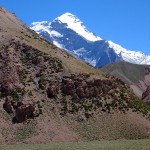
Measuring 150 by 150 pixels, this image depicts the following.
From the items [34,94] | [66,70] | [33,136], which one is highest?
[66,70]

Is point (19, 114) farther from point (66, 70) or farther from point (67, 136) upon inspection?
point (66, 70)

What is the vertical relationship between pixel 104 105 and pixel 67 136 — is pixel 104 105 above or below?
above

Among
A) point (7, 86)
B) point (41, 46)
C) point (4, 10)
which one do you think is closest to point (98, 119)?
point (7, 86)

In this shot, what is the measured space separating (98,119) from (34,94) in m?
14.9

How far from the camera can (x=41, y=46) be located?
393 feet

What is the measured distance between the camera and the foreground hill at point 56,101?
9544cm

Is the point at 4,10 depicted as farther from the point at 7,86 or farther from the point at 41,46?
the point at 7,86

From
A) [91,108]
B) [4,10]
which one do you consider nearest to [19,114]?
[91,108]

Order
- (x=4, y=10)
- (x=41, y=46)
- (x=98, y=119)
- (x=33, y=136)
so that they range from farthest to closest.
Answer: (x=4, y=10)
(x=41, y=46)
(x=98, y=119)
(x=33, y=136)

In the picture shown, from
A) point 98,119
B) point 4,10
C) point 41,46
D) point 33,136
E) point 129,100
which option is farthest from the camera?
point 4,10

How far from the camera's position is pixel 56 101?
103 meters

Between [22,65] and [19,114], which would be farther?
[22,65]

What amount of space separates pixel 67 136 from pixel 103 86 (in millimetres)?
19195

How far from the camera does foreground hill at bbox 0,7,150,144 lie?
3757 inches
